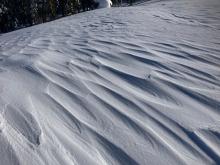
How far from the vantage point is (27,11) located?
38.2 m

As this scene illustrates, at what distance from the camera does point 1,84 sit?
228 cm

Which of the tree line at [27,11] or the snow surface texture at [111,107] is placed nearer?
the snow surface texture at [111,107]

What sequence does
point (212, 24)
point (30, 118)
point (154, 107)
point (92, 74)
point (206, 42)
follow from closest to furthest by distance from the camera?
point (30, 118) < point (154, 107) < point (92, 74) < point (206, 42) < point (212, 24)

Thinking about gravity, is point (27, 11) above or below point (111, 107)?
below

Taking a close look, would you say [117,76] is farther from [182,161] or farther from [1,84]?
[182,161]

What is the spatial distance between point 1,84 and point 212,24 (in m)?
3.99

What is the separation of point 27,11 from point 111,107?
38.9m

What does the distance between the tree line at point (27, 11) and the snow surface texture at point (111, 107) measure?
34567 mm

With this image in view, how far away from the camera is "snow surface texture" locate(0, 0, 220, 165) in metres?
1.55

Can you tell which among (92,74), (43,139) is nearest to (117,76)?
(92,74)

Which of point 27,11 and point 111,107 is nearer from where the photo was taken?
point 111,107

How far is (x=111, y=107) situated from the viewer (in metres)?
2.00

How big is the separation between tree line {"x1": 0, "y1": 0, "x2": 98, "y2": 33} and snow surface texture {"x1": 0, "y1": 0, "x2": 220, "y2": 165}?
34.6 meters

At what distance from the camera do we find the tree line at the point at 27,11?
3678cm
